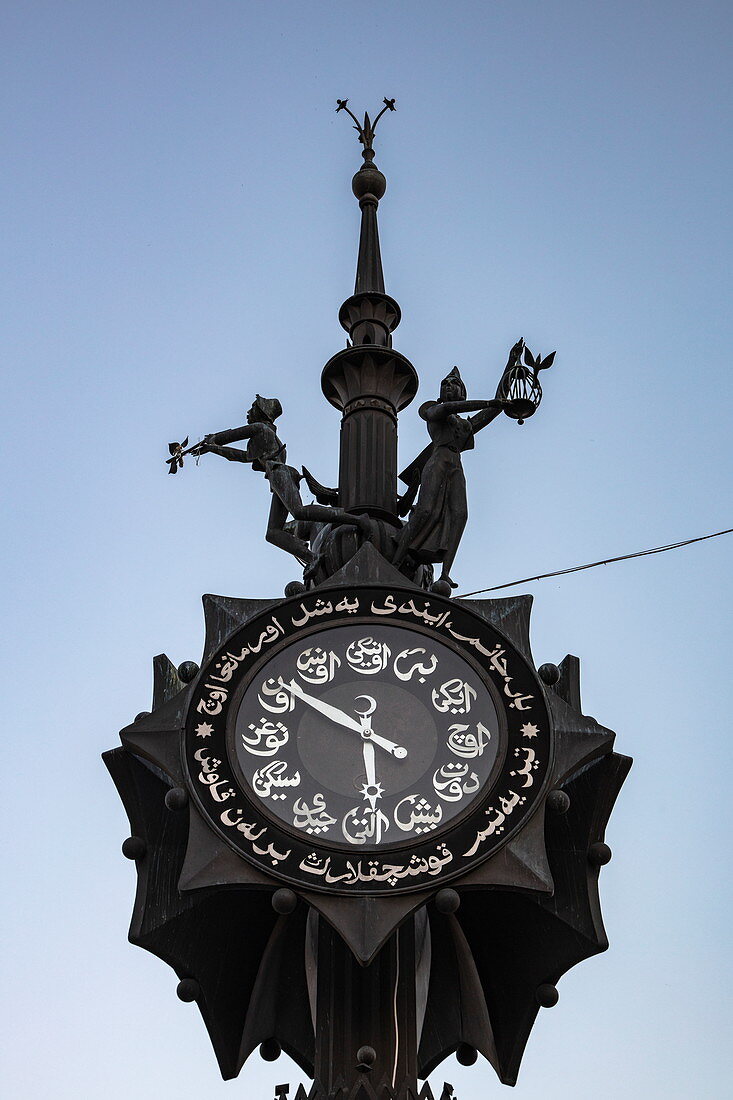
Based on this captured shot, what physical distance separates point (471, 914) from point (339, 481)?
3.58 meters

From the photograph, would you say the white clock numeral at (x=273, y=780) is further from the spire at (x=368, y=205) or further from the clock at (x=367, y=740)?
the spire at (x=368, y=205)

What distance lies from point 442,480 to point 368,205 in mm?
3935

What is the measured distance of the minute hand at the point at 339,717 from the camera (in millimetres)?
11703

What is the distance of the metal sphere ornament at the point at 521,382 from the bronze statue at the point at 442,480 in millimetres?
59

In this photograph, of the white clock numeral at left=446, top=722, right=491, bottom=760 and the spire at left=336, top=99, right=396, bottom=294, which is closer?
the white clock numeral at left=446, top=722, right=491, bottom=760

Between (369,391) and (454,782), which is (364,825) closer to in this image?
(454,782)

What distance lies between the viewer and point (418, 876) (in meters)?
10.8

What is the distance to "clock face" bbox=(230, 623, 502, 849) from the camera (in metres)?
11.3

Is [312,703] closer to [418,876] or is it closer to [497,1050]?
[418,876]

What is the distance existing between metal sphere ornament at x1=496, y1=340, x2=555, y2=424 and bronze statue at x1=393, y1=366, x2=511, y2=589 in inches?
2.3

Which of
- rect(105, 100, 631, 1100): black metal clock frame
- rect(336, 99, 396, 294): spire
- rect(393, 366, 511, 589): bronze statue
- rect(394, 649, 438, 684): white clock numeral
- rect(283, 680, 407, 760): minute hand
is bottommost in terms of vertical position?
rect(105, 100, 631, 1100): black metal clock frame

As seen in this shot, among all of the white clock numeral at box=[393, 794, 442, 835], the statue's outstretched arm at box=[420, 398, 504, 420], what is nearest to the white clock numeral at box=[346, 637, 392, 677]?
the white clock numeral at box=[393, 794, 442, 835]

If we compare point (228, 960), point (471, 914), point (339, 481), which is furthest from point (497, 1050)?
point (339, 481)

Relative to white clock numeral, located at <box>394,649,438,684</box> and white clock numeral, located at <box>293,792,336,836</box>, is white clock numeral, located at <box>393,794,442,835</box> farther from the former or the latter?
white clock numeral, located at <box>394,649,438,684</box>
